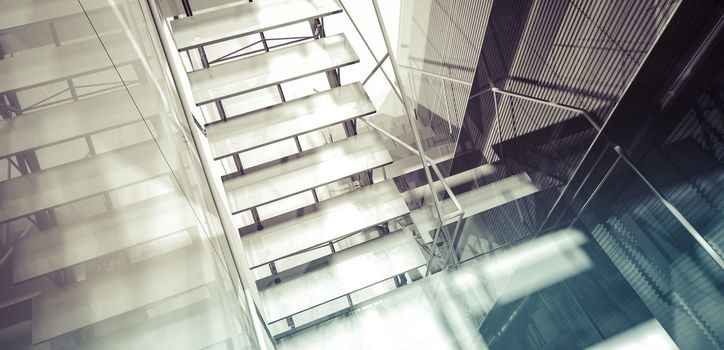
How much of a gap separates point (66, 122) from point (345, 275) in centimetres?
204

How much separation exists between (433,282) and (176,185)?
4.47 ft


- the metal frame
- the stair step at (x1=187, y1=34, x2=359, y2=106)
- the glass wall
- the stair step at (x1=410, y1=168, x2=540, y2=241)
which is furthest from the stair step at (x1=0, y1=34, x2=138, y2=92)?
the stair step at (x1=410, y1=168, x2=540, y2=241)

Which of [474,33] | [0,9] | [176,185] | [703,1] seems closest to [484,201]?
[474,33]

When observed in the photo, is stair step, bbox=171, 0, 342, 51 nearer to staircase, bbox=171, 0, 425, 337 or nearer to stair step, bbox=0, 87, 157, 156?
staircase, bbox=171, 0, 425, 337

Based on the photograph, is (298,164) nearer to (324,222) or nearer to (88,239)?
(324,222)

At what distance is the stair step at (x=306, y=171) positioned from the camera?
2.34 m

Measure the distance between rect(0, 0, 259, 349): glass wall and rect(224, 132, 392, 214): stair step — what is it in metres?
1.28

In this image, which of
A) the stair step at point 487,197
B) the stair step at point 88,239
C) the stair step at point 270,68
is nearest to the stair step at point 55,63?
the stair step at point 88,239

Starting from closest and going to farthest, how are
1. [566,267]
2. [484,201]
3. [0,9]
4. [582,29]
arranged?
[0,9]
[566,267]
[582,29]
[484,201]

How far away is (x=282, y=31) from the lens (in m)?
4.29

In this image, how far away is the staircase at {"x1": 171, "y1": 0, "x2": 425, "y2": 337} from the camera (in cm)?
230

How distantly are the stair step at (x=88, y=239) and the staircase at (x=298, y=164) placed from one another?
1.47 m

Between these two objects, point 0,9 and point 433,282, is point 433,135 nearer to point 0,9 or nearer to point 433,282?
point 433,282

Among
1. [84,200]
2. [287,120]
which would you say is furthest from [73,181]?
[287,120]
